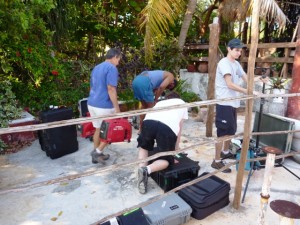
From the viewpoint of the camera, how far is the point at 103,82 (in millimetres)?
3777

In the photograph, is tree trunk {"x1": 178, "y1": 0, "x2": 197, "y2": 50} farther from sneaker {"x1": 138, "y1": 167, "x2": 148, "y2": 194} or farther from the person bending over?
sneaker {"x1": 138, "y1": 167, "x2": 148, "y2": 194}

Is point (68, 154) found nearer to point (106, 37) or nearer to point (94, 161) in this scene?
point (94, 161)

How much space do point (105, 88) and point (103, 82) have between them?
93mm

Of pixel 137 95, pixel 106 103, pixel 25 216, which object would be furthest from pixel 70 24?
pixel 25 216

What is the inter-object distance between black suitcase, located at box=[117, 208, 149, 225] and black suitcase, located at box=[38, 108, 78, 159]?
220 centimetres

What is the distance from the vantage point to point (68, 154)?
4410mm

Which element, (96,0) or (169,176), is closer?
(169,176)

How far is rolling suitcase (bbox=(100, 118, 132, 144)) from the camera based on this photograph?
12.1 feet

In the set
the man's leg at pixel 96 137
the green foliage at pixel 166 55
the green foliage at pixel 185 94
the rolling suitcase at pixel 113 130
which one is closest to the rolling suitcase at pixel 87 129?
the man's leg at pixel 96 137

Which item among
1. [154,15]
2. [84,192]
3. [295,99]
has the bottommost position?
[84,192]

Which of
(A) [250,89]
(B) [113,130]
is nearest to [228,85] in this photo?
(A) [250,89]

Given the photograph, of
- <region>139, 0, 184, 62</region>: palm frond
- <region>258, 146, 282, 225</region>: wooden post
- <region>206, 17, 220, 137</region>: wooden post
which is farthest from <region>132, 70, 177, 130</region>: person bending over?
<region>258, 146, 282, 225</region>: wooden post

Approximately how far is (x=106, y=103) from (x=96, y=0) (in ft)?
16.8

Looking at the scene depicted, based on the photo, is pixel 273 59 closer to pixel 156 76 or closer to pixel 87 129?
pixel 156 76
